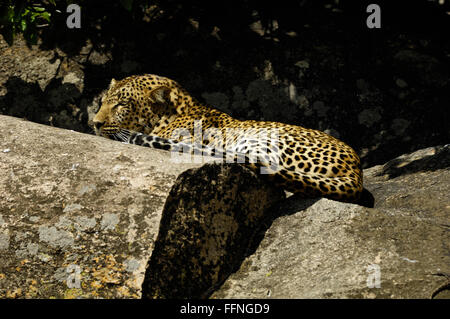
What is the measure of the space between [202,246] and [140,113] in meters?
3.14

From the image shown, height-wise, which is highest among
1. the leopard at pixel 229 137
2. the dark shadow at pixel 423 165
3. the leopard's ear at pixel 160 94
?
the leopard's ear at pixel 160 94

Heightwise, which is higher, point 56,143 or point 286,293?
point 56,143

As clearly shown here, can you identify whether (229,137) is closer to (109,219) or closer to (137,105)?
(137,105)

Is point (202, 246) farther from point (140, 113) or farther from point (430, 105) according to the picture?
point (430, 105)

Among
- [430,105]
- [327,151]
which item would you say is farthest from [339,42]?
[327,151]

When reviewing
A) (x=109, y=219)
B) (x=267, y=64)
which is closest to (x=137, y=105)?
(x=267, y=64)

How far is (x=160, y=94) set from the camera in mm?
6566

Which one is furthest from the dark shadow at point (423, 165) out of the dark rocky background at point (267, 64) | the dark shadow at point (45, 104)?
the dark shadow at point (45, 104)

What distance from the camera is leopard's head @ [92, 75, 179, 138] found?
21.0 ft

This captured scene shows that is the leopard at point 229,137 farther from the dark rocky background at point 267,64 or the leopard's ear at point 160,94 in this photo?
the dark rocky background at point 267,64

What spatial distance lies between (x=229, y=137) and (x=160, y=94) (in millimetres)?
1217

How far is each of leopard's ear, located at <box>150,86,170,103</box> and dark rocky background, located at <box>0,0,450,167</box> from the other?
49cm

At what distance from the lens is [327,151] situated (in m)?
5.29

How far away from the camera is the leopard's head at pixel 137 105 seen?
6398 millimetres
